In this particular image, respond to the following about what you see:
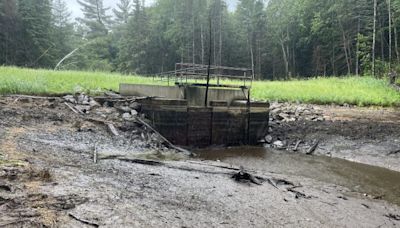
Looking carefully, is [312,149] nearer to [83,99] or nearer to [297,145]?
[297,145]

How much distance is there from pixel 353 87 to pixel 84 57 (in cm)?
3143

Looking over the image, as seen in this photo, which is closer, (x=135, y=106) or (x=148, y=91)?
(x=135, y=106)

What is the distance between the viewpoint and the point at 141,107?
13.7 meters

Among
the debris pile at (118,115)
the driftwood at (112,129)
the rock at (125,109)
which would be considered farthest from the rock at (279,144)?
the driftwood at (112,129)

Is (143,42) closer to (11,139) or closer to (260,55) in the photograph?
(260,55)

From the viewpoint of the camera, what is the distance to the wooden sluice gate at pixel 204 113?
1338cm

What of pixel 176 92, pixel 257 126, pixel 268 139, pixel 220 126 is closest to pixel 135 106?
pixel 176 92

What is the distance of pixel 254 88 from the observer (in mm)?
22219

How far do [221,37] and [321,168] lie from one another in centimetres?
3526

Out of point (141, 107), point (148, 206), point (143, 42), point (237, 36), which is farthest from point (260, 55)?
point (148, 206)

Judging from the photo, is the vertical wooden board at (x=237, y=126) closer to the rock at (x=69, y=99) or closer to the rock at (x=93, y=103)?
the rock at (x=93, y=103)

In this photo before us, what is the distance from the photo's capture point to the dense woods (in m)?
36.3

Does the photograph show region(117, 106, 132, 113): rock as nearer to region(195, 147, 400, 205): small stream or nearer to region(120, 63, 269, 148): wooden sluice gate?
region(120, 63, 269, 148): wooden sluice gate

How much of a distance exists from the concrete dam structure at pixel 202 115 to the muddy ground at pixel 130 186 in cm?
129
